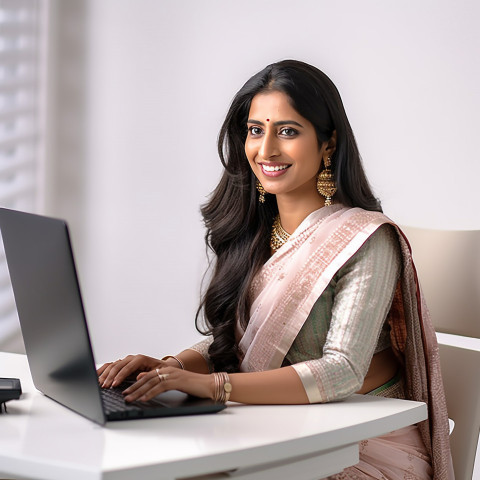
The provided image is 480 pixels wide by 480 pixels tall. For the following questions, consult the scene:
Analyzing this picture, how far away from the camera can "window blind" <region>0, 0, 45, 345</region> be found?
330cm

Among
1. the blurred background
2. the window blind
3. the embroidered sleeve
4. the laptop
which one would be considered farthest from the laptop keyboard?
the window blind

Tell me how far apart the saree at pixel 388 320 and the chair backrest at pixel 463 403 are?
104 mm

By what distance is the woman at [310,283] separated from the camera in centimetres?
154

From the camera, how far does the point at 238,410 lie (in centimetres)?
134

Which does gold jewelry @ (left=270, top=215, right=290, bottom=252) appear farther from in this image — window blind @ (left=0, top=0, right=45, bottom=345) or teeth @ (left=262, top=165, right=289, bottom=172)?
window blind @ (left=0, top=0, right=45, bottom=345)

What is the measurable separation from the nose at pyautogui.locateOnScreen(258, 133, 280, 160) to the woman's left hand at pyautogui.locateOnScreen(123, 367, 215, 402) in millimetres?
623

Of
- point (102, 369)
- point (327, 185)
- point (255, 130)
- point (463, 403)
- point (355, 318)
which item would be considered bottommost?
point (463, 403)

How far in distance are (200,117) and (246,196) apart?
1715mm

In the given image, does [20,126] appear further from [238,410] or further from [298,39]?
[238,410]

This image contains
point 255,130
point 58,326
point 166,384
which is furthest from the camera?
point 255,130

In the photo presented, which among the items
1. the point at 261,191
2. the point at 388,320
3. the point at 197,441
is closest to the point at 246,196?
the point at 261,191

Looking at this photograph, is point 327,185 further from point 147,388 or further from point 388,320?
point 147,388

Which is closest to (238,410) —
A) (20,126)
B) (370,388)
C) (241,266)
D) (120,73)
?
(370,388)

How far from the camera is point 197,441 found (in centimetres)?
110
